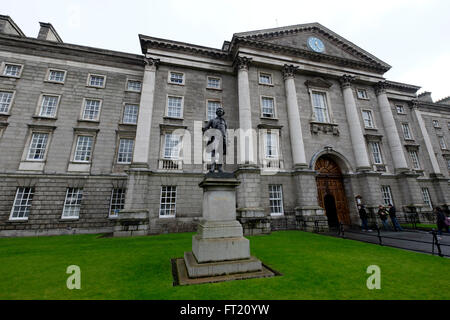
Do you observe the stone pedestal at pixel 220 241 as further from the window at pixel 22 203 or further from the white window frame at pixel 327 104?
the window at pixel 22 203

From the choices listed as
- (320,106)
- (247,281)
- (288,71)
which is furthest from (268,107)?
(247,281)

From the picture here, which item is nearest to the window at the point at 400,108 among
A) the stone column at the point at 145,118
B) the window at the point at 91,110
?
the stone column at the point at 145,118

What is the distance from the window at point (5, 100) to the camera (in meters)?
15.4

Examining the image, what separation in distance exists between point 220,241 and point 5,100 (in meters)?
22.4

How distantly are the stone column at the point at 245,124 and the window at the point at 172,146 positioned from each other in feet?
17.3

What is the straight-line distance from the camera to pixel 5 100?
15.6m

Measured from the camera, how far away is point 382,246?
8.38 meters

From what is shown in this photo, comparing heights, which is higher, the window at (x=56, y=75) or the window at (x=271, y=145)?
the window at (x=56, y=75)

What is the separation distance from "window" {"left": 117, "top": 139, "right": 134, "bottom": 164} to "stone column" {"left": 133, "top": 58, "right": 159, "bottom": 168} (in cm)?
281

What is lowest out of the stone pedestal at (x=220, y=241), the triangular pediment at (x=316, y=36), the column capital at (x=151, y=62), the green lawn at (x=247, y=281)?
the green lawn at (x=247, y=281)

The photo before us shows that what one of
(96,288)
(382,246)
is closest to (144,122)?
(96,288)

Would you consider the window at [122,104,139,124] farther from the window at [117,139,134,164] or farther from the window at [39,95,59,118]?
the window at [39,95,59,118]

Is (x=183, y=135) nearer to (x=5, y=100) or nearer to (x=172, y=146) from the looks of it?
(x=172, y=146)
